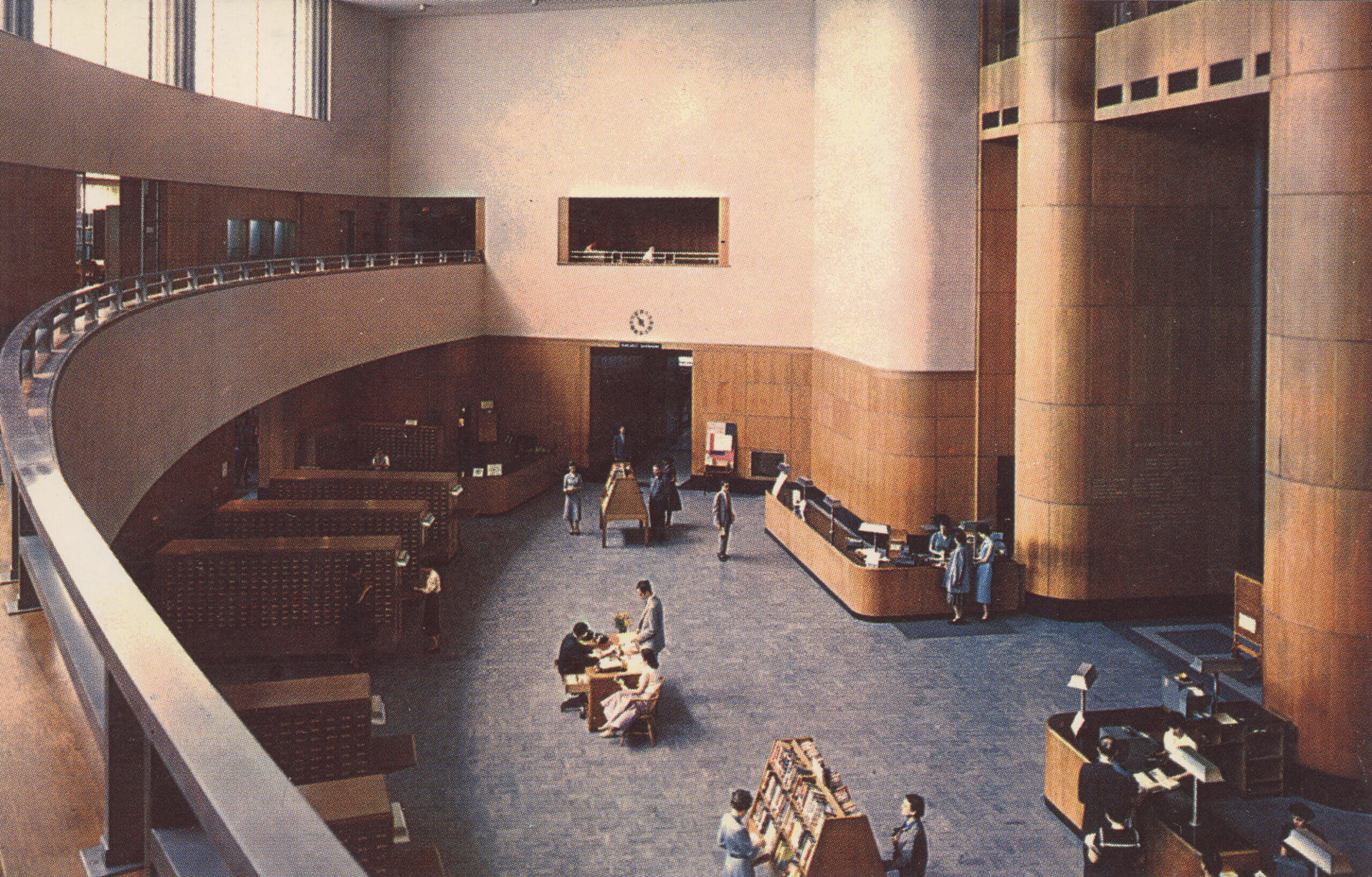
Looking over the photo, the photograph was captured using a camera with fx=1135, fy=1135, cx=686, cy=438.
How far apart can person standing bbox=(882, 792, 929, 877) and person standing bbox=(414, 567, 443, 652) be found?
22.9 feet

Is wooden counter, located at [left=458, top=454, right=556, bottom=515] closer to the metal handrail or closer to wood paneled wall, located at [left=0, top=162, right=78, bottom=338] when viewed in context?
the metal handrail

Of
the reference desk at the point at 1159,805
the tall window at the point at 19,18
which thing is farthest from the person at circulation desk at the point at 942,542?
the tall window at the point at 19,18

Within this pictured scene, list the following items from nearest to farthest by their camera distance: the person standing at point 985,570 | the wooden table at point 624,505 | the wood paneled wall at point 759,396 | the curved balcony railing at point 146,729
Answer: the curved balcony railing at point 146,729
the person standing at point 985,570
the wooden table at point 624,505
the wood paneled wall at point 759,396

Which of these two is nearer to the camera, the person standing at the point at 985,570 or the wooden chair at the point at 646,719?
the wooden chair at the point at 646,719

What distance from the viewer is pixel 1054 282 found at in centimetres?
1478

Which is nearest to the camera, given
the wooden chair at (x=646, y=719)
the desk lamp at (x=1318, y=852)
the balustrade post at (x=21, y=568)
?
the balustrade post at (x=21, y=568)

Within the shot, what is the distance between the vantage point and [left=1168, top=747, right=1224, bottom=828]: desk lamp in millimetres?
8070

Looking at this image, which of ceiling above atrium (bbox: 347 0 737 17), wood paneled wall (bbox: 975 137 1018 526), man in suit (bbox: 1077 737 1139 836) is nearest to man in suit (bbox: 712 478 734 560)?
wood paneled wall (bbox: 975 137 1018 526)

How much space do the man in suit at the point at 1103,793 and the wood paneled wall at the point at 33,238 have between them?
488 inches

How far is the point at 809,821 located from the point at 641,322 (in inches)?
686

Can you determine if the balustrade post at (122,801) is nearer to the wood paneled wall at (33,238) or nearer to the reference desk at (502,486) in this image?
the wood paneled wall at (33,238)

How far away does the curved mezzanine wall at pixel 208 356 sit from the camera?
8.18m

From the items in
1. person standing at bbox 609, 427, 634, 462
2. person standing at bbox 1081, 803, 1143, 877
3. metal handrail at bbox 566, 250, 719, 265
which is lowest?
person standing at bbox 1081, 803, 1143, 877

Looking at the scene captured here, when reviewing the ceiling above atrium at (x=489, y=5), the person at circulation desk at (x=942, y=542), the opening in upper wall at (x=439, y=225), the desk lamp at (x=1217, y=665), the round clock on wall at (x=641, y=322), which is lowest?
the desk lamp at (x=1217, y=665)
